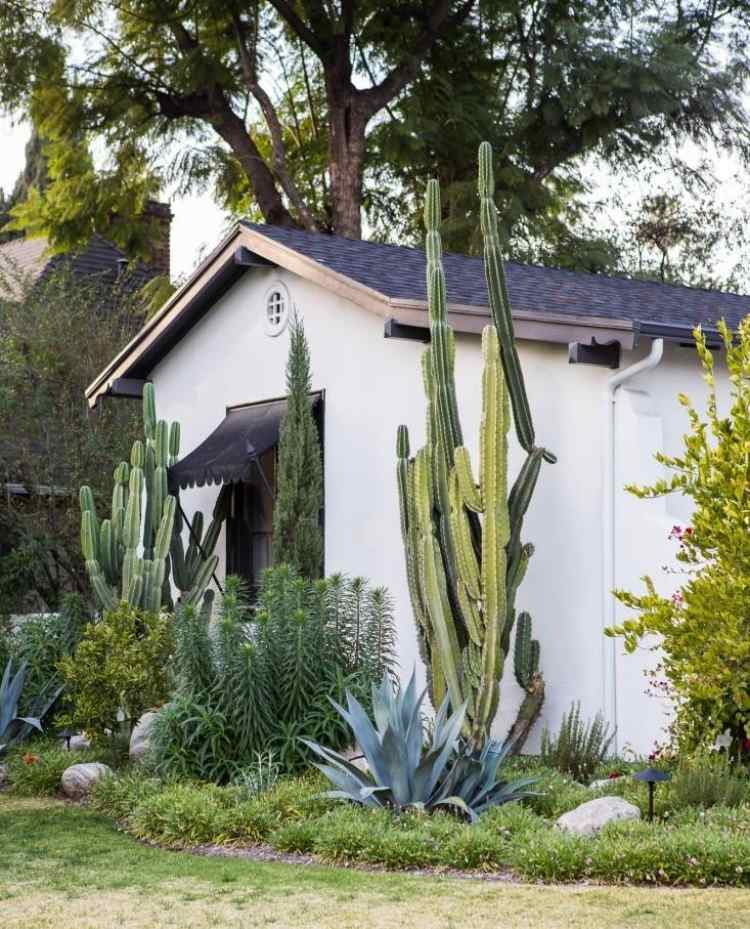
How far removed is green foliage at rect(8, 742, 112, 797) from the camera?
10.7 metres

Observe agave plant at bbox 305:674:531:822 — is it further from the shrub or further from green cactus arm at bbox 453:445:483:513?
green cactus arm at bbox 453:445:483:513

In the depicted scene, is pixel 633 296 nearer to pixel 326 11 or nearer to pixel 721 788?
pixel 721 788

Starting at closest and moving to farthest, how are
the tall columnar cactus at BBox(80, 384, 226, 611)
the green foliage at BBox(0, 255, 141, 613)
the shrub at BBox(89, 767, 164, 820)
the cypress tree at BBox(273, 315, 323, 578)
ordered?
1. the shrub at BBox(89, 767, 164, 820)
2. the cypress tree at BBox(273, 315, 323, 578)
3. the tall columnar cactus at BBox(80, 384, 226, 611)
4. the green foliage at BBox(0, 255, 141, 613)

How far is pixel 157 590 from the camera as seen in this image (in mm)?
12586

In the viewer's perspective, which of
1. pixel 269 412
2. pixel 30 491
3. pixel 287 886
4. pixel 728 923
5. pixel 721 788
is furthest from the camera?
pixel 30 491

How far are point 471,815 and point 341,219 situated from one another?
637 inches

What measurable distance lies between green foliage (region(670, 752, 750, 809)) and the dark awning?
5.74 m

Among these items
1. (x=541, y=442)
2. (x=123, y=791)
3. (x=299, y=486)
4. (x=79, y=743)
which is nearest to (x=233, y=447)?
(x=299, y=486)

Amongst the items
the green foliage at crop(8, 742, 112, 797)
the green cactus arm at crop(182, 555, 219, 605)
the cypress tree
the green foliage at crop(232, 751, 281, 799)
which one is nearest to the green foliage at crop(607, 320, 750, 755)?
the green foliage at crop(232, 751, 281, 799)

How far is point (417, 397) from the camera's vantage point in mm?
12156

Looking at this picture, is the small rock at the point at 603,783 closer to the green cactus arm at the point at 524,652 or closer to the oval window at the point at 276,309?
the green cactus arm at the point at 524,652

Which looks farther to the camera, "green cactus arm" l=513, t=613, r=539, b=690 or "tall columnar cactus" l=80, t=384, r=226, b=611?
"tall columnar cactus" l=80, t=384, r=226, b=611

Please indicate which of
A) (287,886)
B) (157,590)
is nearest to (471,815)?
(287,886)

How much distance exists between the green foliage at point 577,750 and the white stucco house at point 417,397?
1.64ft
